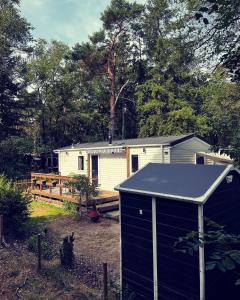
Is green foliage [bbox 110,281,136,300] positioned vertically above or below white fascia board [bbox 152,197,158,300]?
below

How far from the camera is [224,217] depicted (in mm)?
5941

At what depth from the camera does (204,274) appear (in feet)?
18.0

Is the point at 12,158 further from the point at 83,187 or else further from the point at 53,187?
the point at 83,187

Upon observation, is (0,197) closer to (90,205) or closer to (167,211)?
(90,205)

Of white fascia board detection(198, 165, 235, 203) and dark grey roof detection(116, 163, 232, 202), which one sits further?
dark grey roof detection(116, 163, 232, 202)

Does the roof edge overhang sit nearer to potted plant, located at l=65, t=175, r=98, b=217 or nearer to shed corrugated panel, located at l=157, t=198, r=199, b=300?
shed corrugated panel, located at l=157, t=198, r=199, b=300

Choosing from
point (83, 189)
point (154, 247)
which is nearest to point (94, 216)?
point (83, 189)

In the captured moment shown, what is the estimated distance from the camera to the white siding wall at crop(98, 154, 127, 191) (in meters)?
19.3

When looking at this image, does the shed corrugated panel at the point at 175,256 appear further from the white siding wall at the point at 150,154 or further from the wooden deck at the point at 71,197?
the white siding wall at the point at 150,154

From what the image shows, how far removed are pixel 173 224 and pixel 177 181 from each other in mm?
946

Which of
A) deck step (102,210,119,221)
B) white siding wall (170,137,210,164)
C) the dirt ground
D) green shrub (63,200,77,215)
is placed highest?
white siding wall (170,137,210,164)

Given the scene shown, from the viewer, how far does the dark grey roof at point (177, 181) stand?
5707 millimetres

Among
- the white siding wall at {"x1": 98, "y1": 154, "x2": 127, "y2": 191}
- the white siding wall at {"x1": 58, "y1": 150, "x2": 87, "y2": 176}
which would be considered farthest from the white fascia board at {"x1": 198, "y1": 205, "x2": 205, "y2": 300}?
the white siding wall at {"x1": 58, "y1": 150, "x2": 87, "y2": 176}

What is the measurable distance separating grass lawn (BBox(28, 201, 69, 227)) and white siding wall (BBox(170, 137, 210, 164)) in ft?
23.4
